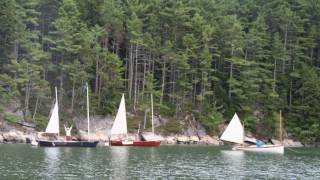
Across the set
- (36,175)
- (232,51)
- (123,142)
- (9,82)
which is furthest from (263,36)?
(36,175)

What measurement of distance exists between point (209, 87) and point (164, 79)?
6.79 metres

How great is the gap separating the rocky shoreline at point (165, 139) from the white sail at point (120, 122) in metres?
3.15

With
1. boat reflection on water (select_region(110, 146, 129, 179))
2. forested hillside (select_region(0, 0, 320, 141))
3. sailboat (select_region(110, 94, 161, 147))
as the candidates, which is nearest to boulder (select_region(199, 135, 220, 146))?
forested hillside (select_region(0, 0, 320, 141))

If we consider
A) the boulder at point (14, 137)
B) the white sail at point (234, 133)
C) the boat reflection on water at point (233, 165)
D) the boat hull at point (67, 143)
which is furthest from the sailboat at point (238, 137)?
the boulder at point (14, 137)

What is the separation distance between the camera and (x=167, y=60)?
3142 inches

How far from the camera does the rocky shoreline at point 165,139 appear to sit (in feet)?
211

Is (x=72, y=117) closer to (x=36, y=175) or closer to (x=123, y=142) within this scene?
(x=123, y=142)

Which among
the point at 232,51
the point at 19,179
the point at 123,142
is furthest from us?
the point at 232,51

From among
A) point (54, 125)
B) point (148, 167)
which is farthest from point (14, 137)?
point (148, 167)

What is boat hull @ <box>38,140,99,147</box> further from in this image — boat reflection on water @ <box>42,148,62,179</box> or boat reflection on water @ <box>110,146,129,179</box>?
boat reflection on water @ <box>110,146,129,179</box>

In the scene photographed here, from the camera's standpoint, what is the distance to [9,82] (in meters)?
66.3

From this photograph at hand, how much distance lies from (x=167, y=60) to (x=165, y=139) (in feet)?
43.0

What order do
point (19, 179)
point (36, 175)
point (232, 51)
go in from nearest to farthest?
point (19, 179) < point (36, 175) < point (232, 51)

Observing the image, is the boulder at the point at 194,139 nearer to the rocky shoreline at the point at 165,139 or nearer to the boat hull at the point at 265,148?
the rocky shoreline at the point at 165,139
